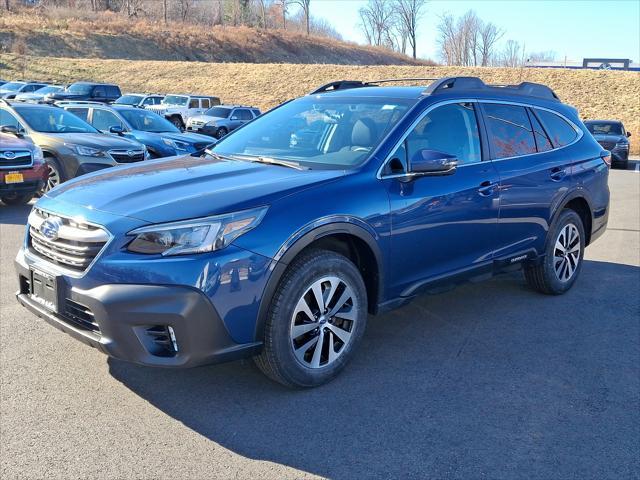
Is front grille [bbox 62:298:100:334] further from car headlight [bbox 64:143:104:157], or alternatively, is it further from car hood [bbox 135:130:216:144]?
car hood [bbox 135:130:216:144]

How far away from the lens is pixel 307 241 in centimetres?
346

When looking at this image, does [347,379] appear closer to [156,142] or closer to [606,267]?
[606,267]

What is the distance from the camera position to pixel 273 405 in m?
3.52

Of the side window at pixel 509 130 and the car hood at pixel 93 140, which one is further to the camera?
the car hood at pixel 93 140

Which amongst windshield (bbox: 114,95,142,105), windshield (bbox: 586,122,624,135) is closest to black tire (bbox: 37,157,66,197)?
windshield (bbox: 114,95,142,105)

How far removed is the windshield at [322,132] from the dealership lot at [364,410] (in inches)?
54.6

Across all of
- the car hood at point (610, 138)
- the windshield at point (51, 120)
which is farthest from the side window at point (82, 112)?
the car hood at point (610, 138)

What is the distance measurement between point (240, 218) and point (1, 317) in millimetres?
2596

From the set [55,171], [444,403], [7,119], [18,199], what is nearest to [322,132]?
[444,403]

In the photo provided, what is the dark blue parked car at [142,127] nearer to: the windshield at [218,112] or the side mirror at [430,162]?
the side mirror at [430,162]

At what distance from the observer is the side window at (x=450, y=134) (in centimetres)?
429

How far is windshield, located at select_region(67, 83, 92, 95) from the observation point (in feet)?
94.2

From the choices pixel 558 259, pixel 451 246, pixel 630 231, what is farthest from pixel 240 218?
pixel 630 231

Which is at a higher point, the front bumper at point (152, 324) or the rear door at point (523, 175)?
the rear door at point (523, 175)
